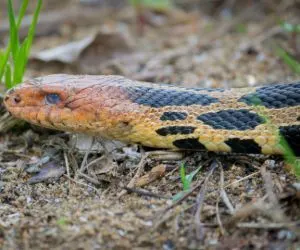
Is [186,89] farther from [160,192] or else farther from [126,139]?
[160,192]

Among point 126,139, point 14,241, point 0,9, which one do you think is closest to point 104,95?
point 126,139

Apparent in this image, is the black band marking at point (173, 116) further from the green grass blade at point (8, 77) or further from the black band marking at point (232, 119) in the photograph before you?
the green grass blade at point (8, 77)

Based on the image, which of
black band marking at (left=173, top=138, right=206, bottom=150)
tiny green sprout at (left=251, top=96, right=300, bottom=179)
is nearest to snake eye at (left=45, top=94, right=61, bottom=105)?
black band marking at (left=173, top=138, right=206, bottom=150)

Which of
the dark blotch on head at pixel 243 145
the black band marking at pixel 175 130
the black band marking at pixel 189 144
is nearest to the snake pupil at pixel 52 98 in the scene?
the black band marking at pixel 175 130

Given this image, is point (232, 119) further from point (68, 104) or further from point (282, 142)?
point (68, 104)

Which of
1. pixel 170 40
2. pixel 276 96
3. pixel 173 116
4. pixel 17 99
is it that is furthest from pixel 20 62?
pixel 170 40

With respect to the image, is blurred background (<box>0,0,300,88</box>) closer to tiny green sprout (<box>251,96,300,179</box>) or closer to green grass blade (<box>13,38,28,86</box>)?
tiny green sprout (<box>251,96,300,179</box>)
